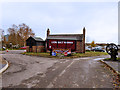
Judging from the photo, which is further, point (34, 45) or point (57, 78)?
point (34, 45)

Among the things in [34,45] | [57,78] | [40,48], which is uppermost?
[34,45]

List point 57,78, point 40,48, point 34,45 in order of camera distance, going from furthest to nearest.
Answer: point 40,48, point 34,45, point 57,78

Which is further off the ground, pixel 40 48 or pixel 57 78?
pixel 40 48

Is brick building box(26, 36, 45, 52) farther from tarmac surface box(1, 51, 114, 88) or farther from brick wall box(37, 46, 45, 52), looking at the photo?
tarmac surface box(1, 51, 114, 88)

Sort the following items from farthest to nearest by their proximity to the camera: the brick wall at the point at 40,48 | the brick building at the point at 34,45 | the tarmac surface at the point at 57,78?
1. the brick wall at the point at 40,48
2. the brick building at the point at 34,45
3. the tarmac surface at the point at 57,78

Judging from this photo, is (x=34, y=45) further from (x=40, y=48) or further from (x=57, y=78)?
(x=57, y=78)

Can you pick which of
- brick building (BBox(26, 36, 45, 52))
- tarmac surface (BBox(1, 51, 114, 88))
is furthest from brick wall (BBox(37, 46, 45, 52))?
tarmac surface (BBox(1, 51, 114, 88))

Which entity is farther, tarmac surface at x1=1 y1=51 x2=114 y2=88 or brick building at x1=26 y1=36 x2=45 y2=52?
brick building at x1=26 y1=36 x2=45 y2=52

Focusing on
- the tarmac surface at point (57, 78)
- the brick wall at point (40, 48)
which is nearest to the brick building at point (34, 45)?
the brick wall at point (40, 48)

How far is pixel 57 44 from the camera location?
20.1m

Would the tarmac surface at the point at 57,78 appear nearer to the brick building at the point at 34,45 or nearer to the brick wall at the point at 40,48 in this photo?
the brick building at the point at 34,45

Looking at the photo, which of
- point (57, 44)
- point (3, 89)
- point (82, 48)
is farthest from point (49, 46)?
point (3, 89)

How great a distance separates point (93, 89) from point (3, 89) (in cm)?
404

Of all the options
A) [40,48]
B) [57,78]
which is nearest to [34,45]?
[40,48]
